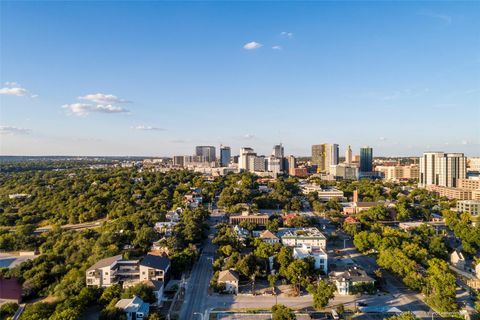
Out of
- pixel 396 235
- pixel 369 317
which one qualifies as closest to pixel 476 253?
pixel 396 235

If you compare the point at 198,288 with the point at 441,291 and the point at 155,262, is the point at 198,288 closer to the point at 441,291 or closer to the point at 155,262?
the point at 155,262

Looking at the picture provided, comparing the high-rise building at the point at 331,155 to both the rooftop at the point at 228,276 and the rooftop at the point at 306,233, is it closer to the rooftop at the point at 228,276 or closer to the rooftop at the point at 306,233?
the rooftop at the point at 306,233

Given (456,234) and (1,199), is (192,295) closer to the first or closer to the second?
(456,234)

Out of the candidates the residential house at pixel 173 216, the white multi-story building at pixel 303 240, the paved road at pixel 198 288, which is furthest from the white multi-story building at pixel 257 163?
the paved road at pixel 198 288

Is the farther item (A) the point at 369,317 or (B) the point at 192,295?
(B) the point at 192,295

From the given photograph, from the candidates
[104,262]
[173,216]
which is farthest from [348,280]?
[173,216]

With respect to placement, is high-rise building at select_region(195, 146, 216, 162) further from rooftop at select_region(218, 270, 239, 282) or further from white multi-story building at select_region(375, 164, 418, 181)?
rooftop at select_region(218, 270, 239, 282)
